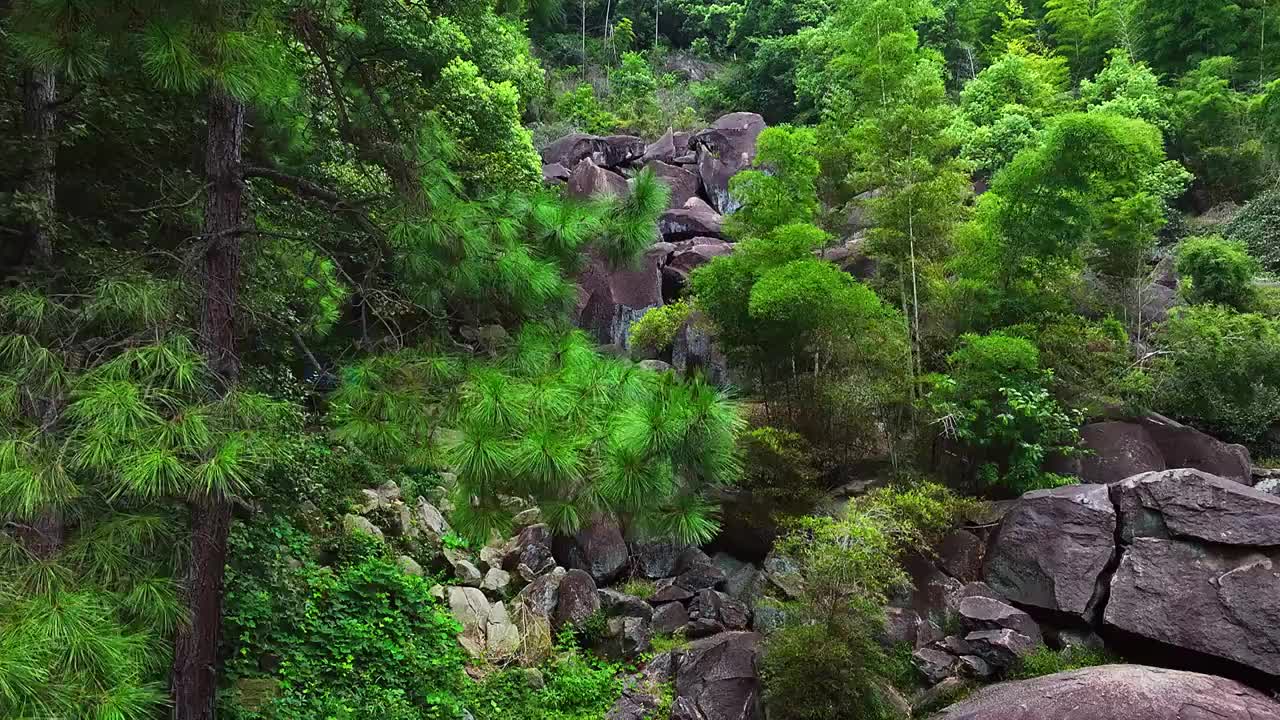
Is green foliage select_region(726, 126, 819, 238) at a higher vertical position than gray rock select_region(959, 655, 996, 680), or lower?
higher

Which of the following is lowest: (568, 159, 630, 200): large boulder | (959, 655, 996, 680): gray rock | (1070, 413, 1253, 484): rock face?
(959, 655, 996, 680): gray rock

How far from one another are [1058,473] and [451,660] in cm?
555

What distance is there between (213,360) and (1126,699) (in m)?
5.03

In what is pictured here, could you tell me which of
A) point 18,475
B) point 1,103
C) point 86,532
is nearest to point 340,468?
point 1,103

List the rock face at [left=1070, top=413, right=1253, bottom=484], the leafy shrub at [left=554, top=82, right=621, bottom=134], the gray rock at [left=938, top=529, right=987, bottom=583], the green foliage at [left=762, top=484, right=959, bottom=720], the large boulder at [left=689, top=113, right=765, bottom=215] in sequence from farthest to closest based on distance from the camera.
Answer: the leafy shrub at [left=554, top=82, right=621, bottom=134]
the large boulder at [left=689, top=113, right=765, bottom=215]
the rock face at [left=1070, top=413, right=1253, bottom=484]
the gray rock at [left=938, top=529, right=987, bottom=583]
the green foliage at [left=762, top=484, right=959, bottom=720]

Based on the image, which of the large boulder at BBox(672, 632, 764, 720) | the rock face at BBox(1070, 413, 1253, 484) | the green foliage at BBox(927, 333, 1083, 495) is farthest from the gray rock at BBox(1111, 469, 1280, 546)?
the large boulder at BBox(672, 632, 764, 720)

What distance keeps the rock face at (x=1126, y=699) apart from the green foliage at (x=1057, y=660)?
356 millimetres

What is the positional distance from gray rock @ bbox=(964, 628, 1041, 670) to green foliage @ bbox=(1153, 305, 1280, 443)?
3836 mm

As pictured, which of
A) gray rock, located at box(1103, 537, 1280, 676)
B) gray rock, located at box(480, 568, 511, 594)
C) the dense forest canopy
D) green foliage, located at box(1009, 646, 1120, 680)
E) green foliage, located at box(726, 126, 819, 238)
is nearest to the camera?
the dense forest canopy

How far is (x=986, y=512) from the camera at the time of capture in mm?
6559

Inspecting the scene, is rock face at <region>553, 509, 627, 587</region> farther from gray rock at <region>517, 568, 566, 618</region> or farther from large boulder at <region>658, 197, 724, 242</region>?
large boulder at <region>658, 197, 724, 242</region>

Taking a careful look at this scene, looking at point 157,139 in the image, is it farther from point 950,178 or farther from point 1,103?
point 950,178

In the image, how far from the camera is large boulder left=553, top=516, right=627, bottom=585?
24.8 ft

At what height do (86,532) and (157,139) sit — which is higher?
(157,139)
